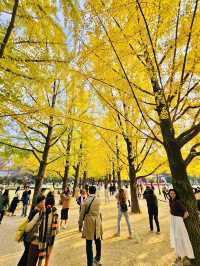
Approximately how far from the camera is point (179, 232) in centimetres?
439

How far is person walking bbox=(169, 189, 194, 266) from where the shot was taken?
4.10 m

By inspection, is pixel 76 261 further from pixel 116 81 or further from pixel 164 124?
pixel 116 81

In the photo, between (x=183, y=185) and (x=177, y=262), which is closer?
(x=183, y=185)

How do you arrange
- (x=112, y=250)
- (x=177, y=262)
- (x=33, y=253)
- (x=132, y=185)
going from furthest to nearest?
1. (x=132, y=185)
2. (x=112, y=250)
3. (x=177, y=262)
4. (x=33, y=253)

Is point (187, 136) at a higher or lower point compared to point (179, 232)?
higher

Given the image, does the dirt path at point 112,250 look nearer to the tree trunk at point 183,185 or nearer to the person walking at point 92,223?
the person walking at point 92,223

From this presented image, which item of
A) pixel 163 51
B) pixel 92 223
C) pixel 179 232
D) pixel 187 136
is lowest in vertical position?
pixel 179 232

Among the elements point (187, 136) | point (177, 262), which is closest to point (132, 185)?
point (177, 262)

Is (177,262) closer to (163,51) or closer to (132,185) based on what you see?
(163,51)

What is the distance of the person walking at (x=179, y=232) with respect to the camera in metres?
4.10

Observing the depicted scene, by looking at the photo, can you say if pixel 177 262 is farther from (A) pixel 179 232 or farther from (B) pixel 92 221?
(B) pixel 92 221

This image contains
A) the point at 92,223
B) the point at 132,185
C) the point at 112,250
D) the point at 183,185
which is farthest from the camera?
the point at 132,185

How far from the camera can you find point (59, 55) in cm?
454

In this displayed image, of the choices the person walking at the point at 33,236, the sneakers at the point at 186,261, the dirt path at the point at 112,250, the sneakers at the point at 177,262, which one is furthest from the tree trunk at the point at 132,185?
the person walking at the point at 33,236
